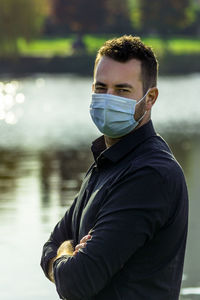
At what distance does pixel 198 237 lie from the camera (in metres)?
9.65

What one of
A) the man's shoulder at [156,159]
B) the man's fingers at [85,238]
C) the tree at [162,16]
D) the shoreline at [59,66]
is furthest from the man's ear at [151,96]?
the tree at [162,16]

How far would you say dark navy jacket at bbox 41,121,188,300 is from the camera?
2818mm

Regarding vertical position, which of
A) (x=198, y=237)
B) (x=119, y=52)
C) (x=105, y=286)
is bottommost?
(x=198, y=237)

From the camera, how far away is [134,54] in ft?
9.88

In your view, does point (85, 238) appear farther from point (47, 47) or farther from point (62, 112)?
point (47, 47)

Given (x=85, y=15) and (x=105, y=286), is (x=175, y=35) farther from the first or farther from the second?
(x=105, y=286)

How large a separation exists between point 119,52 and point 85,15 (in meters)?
90.1

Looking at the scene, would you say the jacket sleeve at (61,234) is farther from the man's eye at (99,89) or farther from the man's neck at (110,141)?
the man's eye at (99,89)

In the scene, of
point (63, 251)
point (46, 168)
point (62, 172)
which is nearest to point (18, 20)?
point (46, 168)

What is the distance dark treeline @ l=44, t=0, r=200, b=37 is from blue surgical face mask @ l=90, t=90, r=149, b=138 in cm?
8964

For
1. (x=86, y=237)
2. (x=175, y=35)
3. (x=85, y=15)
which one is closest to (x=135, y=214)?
(x=86, y=237)

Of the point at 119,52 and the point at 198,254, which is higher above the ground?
the point at 119,52

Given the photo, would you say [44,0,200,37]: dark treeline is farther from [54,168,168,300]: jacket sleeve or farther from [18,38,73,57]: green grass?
[54,168,168,300]: jacket sleeve

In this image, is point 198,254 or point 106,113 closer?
point 106,113
